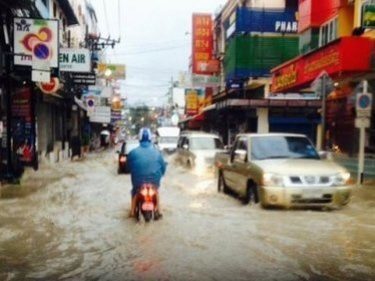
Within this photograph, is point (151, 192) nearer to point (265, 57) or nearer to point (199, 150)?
point (199, 150)

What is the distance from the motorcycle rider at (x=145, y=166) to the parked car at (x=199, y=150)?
11.3 m

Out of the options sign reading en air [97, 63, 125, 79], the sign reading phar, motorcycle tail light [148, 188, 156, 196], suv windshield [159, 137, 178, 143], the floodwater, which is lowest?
the floodwater

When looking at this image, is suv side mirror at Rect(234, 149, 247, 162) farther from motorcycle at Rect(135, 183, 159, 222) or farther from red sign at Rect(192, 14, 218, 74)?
red sign at Rect(192, 14, 218, 74)

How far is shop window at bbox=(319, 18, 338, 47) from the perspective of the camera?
20392mm

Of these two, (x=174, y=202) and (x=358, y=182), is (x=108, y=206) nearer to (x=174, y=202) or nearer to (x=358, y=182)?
(x=174, y=202)

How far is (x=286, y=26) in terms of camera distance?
99.8 ft

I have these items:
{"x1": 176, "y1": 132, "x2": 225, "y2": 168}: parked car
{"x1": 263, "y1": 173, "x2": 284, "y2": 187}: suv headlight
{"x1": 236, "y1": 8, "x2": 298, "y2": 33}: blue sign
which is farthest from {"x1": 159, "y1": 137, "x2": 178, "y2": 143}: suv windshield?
{"x1": 263, "y1": 173, "x2": 284, "y2": 187}: suv headlight

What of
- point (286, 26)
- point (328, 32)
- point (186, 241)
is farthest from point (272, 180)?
point (286, 26)

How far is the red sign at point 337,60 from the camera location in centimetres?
1633

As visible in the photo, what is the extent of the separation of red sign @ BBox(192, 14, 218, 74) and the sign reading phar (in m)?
12.8

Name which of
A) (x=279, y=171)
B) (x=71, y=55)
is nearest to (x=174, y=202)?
(x=279, y=171)

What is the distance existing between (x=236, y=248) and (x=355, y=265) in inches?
65.4

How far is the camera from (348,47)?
16.3 meters

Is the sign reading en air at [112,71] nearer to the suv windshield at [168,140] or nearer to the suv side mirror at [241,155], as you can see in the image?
the suv windshield at [168,140]
